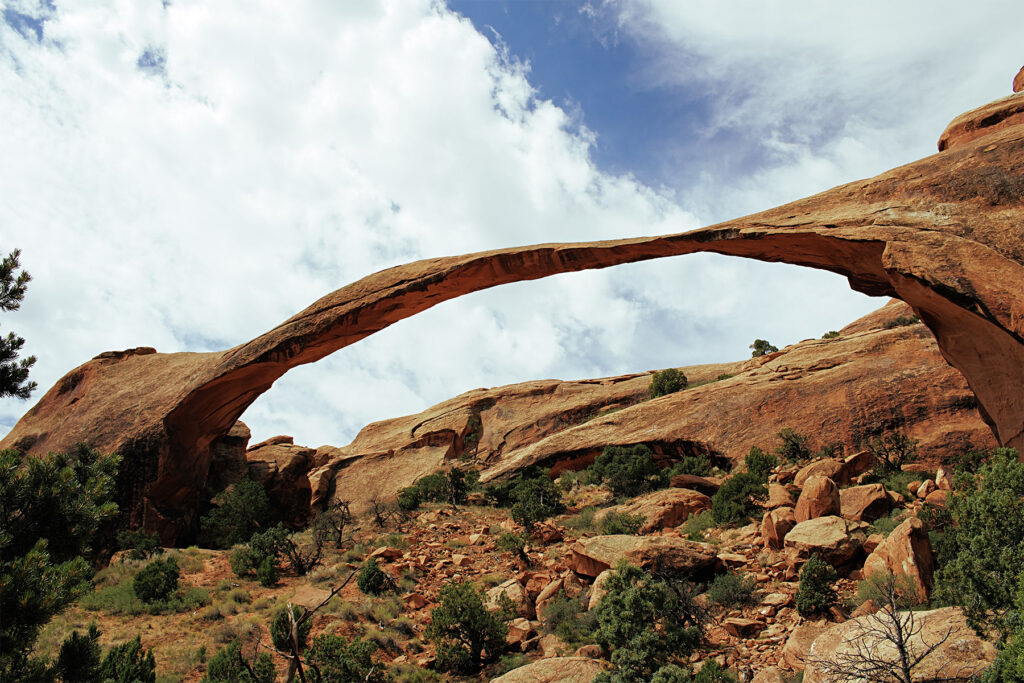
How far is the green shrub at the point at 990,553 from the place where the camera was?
614 centimetres

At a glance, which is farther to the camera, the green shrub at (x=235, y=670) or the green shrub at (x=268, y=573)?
the green shrub at (x=268, y=573)

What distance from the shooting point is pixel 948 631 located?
243 inches

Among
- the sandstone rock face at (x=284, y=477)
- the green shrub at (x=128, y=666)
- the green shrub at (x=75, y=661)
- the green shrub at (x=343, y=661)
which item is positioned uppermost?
the sandstone rock face at (x=284, y=477)

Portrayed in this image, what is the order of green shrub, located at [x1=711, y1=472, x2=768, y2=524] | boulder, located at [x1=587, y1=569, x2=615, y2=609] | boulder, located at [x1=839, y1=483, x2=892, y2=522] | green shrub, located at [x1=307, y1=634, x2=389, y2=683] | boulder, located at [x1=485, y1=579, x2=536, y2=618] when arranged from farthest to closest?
green shrub, located at [x1=711, y1=472, x2=768, y2=524], boulder, located at [x1=839, y1=483, x2=892, y2=522], boulder, located at [x1=485, y1=579, x2=536, y2=618], boulder, located at [x1=587, y1=569, x2=615, y2=609], green shrub, located at [x1=307, y1=634, x2=389, y2=683]

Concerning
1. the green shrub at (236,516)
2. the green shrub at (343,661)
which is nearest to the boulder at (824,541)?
the green shrub at (343,661)

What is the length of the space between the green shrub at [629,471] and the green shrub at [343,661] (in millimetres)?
10070

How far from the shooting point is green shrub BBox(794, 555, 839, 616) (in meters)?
8.11

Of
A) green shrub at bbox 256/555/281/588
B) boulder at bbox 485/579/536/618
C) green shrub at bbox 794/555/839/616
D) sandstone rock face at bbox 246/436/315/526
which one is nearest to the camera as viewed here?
green shrub at bbox 794/555/839/616

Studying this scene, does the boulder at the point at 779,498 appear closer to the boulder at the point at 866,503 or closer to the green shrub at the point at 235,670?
the boulder at the point at 866,503

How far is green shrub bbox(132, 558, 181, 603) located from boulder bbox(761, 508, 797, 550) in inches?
428

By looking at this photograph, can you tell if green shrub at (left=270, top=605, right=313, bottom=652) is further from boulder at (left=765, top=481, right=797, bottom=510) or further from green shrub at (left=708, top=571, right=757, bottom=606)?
boulder at (left=765, top=481, right=797, bottom=510)

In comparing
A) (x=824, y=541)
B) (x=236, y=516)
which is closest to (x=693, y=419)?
(x=824, y=541)

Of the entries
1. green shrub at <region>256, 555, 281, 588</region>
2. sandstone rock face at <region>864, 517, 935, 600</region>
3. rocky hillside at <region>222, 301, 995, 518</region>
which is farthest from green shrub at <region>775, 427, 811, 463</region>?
green shrub at <region>256, 555, 281, 588</region>

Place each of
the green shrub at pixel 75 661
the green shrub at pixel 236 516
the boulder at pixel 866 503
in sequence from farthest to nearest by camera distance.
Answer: the green shrub at pixel 236 516 < the boulder at pixel 866 503 < the green shrub at pixel 75 661
